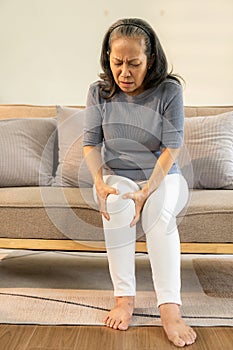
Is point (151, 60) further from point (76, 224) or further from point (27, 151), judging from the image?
point (27, 151)

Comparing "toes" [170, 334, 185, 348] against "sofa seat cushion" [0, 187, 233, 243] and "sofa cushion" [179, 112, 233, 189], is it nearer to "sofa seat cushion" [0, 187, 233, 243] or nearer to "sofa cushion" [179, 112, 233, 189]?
"sofa seat cushion" [0, 187, 233, 243]

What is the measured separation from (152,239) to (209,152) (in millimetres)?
822

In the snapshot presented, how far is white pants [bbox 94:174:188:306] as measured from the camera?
194 centimetres

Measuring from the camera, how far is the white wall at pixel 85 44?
3611mm

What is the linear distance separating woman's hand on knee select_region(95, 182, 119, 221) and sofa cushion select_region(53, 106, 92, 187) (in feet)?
1.57

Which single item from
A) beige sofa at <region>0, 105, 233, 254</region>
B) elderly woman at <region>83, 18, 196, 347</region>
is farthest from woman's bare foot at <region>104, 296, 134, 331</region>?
beige sofa at <region>0, 105, 233, 254</region>

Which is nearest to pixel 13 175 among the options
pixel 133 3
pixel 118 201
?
pixel 118 201

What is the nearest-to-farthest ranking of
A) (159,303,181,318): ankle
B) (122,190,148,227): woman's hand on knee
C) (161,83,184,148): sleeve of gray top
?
(159,303,181,318): ankle → (122,190,148,227): woman's hand on knee → (161,83,184,148): sleeve of gray top

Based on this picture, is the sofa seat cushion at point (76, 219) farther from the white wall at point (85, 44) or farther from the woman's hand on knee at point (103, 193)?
the white wall at point (85, 44)

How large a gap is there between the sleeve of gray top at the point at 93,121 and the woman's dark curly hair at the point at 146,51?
0.13 feet

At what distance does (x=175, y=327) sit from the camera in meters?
1.87

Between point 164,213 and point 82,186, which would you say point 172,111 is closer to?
point 164,213

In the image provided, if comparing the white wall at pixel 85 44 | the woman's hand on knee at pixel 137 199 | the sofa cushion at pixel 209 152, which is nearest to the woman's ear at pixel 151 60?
the woman's hand on knee at pixel 137 199

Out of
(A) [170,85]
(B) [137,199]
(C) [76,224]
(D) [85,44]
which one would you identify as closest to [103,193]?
(B) [137,199]
